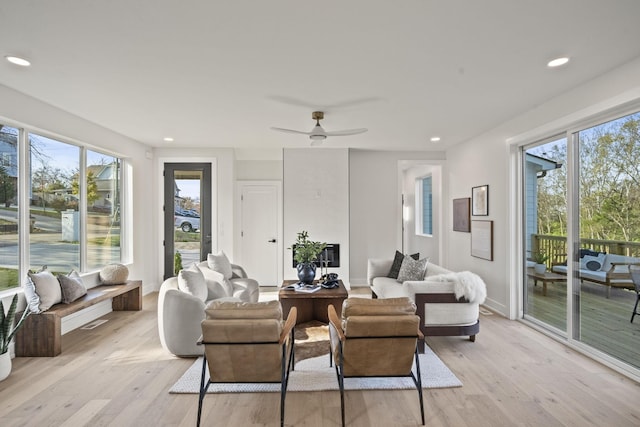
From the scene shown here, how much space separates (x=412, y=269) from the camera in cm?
483

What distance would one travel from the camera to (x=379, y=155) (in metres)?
7.09

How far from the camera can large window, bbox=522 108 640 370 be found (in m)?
3.19

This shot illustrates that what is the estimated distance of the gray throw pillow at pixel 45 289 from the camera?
3.60 metres

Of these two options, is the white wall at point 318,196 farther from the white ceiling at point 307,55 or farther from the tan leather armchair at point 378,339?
the tan leather armchair at point 378,339

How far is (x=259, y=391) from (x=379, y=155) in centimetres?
518

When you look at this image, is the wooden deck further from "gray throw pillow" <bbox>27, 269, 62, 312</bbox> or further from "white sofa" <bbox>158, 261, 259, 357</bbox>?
"gray throw pillow" <bbox>27, 269, 62, 312</bbox>

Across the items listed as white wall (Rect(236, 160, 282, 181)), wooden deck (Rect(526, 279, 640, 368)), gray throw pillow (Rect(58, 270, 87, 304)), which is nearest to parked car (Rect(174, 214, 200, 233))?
white wall (Rect(236, 160, 282, 181))

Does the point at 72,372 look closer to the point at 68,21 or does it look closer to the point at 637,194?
the point at 68,21

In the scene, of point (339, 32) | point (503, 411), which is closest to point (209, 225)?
point (339, 32)

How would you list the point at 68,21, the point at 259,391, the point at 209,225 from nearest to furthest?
the point at 68,21, the point at 259,391, the point at 209,225

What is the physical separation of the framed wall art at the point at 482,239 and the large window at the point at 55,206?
5.58 meters

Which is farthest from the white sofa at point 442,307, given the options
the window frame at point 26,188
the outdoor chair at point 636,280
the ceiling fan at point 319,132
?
the window frame at point 26,188

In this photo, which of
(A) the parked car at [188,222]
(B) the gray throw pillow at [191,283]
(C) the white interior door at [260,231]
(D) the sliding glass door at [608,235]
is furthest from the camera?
(C) the white interior door at [260,231]

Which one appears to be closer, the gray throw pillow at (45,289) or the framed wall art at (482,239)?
the gray throw pillow at (45,289)
